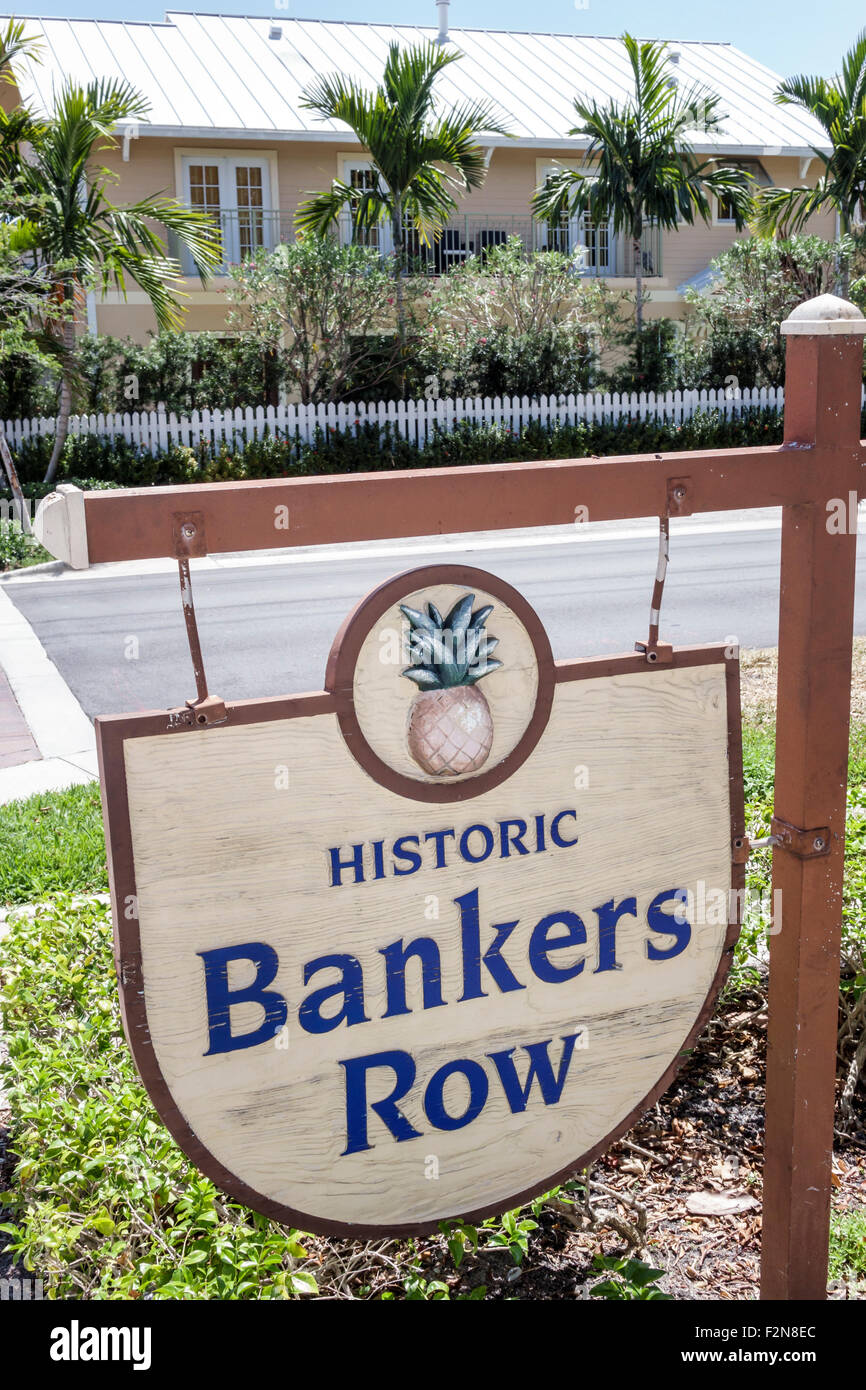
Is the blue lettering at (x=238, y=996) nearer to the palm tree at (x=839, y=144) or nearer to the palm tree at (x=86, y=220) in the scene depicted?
the palm tree at (x=86, y=220)

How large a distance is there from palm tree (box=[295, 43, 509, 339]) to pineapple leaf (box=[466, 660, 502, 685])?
17839mm

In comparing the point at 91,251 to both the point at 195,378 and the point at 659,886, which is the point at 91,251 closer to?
the point at 195,378

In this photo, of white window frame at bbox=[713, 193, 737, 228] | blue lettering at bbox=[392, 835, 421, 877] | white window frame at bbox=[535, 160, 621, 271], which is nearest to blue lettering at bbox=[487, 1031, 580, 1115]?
blue lettering at bbox=[392, 835, 421, 877]

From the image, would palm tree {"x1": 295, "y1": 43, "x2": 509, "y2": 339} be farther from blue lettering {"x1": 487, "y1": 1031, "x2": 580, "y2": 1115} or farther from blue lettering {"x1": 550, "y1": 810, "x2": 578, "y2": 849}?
blue lettering {"x1": 487, "y1": 1031, "x2": 580, "y2": 1115}

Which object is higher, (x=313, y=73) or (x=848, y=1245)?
(x=313, y=73)

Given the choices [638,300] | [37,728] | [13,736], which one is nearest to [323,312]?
[638,300]

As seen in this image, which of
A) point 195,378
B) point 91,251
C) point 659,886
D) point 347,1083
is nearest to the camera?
point 347,1083

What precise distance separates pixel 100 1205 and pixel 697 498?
178cm

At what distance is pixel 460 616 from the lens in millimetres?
1894

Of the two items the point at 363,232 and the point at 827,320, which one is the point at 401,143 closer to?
the point at 363,232

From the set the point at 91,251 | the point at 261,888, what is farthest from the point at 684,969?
the point at 91,251

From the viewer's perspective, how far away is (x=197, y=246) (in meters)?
16.0

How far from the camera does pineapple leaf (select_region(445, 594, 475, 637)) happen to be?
1889mm

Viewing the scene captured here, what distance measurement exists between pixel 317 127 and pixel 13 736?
59.5ft
